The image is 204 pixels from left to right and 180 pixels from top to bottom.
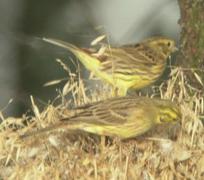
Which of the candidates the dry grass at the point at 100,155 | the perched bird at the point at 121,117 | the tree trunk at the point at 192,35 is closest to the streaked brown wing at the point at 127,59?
the tree trunk at the point at 192,35

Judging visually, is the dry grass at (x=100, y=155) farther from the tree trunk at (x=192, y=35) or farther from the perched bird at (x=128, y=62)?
the tree trunk at (x=192, y=35)

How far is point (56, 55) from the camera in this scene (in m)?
8.98

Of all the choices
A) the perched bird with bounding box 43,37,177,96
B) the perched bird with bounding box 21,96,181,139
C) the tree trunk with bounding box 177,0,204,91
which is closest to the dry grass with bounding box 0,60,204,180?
the perched bird with bounding box 21,96,181,139

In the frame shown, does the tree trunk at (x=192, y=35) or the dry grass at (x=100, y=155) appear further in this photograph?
the tree trunk at (x=192, y=35)

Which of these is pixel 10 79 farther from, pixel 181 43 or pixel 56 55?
pixel 181 43

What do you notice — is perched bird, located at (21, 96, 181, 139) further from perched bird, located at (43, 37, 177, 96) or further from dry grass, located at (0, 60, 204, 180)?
perched bird, located at (43, 37, 177, 96)

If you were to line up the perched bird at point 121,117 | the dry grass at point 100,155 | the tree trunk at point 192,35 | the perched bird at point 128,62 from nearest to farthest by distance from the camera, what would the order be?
the dry grass at point 100,155, the perched bird at point 121,117, the perched bird at point 128,62, the tree trunk at point 192,35

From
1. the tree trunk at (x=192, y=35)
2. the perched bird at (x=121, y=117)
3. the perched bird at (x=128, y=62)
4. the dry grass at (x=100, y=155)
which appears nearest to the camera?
the dry grass at (x=100, y=155)

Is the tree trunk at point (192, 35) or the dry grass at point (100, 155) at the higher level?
the tree trunk at point (192, 35)

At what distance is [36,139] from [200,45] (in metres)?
1.36

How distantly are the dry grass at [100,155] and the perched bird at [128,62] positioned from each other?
684mm

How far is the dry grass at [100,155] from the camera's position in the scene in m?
6.05

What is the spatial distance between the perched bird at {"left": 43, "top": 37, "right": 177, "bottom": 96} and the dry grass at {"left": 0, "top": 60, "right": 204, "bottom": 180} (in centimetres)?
68

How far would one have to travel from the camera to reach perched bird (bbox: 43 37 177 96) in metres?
7.00
